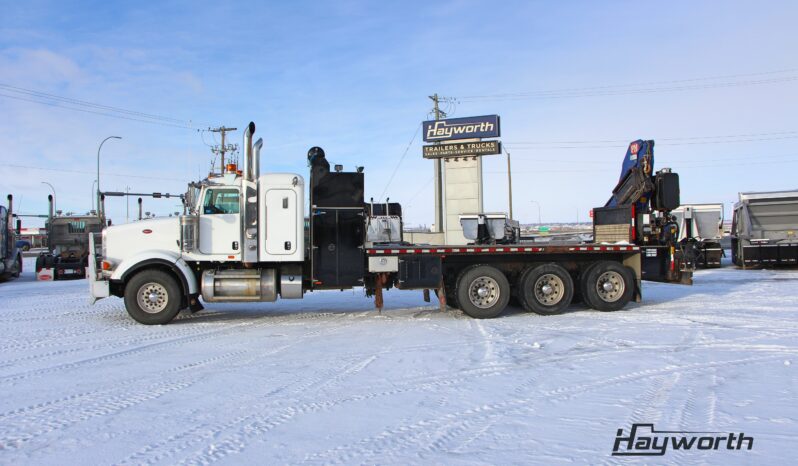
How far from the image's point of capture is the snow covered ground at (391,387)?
4051mm

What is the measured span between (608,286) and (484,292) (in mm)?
2569

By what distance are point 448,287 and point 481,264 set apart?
88 cm

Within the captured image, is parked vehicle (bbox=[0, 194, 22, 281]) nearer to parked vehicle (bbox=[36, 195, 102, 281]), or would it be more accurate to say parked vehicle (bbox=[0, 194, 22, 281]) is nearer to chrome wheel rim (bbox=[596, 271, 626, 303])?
parked vehicle (bbox=[36, 195, 102, 281])

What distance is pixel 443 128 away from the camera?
3659 centimetres

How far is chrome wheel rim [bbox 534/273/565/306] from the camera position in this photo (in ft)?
34.1

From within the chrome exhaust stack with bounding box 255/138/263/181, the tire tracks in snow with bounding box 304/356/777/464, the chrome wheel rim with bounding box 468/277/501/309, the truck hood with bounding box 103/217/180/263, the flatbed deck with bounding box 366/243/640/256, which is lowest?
the tire tracks in snow with bounding box 304/356/777/464

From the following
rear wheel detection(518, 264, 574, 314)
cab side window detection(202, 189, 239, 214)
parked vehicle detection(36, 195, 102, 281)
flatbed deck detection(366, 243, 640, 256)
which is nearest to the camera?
cab side window detection(202, 189, 239, 214)

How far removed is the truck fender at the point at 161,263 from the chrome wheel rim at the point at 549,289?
6.44 metres

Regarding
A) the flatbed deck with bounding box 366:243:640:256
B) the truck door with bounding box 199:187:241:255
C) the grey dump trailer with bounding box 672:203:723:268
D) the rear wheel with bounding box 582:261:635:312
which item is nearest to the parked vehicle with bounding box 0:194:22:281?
the truck door with bounding box 199:187:241:255

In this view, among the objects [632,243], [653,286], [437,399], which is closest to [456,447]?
[437,399]

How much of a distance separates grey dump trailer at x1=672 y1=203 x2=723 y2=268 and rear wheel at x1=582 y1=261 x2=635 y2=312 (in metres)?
15.3

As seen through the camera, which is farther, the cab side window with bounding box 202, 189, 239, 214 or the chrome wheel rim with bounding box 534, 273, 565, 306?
the chrome wheel rim with bounding box 534, 273, 565, 306

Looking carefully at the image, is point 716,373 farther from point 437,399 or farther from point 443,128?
point 443,128

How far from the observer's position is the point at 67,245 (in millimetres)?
22312
